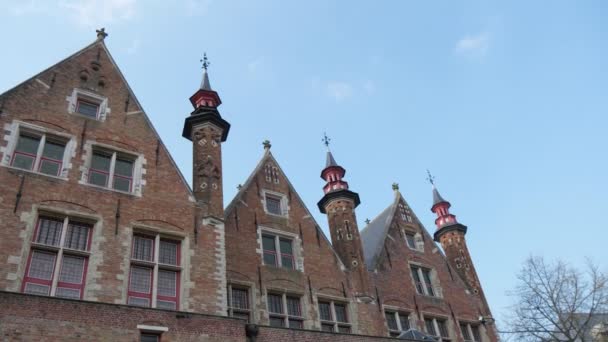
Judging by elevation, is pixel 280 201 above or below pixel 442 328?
above

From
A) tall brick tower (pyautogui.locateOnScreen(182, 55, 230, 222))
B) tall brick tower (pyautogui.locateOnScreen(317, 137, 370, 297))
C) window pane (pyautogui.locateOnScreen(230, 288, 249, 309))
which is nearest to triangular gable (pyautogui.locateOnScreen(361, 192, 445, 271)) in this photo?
tall brick tower (pyautogui.locateOnScreen(317, 137, 370, 297))

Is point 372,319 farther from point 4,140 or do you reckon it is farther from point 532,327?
point 4,140

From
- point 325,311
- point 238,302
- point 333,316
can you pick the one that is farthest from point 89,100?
point 333,316

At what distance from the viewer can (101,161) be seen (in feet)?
48.1

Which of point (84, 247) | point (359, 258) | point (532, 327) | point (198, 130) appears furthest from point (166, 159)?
point (532, 327)

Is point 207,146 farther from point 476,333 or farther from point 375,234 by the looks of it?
point 476,333

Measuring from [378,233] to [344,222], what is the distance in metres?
3.42

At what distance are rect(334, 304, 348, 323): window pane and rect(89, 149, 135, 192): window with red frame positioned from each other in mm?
8341

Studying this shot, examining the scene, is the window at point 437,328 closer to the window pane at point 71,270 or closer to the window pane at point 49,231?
the window pane at point 71,270

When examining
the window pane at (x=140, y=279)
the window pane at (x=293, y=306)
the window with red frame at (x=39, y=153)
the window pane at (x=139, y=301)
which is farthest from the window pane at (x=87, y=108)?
the window pane at (x=293, y=306)

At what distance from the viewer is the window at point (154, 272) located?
12.7m

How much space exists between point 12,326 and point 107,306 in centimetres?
181

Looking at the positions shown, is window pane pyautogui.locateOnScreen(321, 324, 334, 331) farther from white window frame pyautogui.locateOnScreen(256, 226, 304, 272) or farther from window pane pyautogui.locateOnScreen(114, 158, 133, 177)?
window pane pyautogui.locateOnScreen(114, 158, 133, 177)

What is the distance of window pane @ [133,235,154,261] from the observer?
13336 mm
